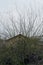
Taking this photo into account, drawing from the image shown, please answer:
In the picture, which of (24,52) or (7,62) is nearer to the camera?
(7,62)

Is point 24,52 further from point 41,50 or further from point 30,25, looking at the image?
point 30,25

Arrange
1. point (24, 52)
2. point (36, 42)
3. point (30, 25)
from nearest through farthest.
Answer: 1. point (24, 52)
2. point (36, 42)
3. point (30, 25)

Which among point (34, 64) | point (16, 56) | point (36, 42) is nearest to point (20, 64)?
point (16, 56)

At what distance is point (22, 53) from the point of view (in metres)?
15.3

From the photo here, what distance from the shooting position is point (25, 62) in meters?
15.8

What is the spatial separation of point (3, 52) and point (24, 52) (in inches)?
71.0

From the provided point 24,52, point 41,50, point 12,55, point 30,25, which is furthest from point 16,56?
point 30,25

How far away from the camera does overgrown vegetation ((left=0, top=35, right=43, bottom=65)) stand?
46.7 feet

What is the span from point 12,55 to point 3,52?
787 millimetres

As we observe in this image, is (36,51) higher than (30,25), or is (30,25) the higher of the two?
(36,51)

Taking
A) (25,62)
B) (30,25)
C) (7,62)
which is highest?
(7,62)

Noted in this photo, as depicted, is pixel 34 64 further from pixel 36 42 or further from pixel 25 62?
pixel 36 42


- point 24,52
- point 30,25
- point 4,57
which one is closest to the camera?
point 4,57

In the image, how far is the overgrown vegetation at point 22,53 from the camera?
14.2 m
